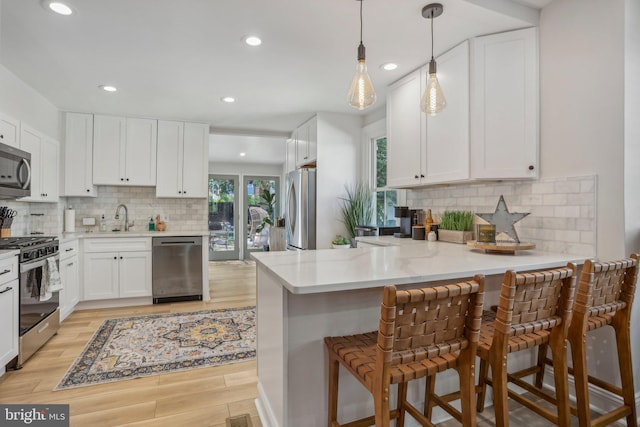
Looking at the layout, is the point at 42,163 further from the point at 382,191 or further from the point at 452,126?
the point at 452,126

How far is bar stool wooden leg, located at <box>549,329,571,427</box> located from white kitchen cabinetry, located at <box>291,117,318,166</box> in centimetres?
332

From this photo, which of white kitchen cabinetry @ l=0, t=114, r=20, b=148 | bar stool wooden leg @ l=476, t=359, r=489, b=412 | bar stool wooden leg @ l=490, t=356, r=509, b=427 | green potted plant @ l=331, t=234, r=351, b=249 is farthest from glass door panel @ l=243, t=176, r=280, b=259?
bar stool wooden leg @ l=490, t=356, r=509, b=427

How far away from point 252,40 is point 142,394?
252cm

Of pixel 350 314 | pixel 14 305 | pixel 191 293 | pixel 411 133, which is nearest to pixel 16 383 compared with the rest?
pixel 14 305

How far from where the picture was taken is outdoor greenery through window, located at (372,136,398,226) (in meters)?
4.24

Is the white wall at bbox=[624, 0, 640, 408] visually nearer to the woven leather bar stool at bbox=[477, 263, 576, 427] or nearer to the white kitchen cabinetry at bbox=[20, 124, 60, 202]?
the woven leather bar stool at bbox=[477, 263, 576, 427]

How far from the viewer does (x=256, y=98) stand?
379 centimetres

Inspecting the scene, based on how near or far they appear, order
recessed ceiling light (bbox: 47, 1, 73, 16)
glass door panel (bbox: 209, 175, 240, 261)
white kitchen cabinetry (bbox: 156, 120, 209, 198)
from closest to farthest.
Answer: recessed ceiling light (bbox: 47, 1, 73, 16) → white kitchen cabinetry (bbox: 156, 120, 209, 198) → glass door panel (bbox: 209, 175, 240, 261)

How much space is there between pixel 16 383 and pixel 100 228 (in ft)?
8.78

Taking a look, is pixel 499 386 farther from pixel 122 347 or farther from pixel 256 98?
pixel 256 98

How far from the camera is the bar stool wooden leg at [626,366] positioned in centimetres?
169

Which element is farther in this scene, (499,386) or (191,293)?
(191,293)

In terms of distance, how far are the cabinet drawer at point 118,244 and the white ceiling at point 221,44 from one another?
1.62 m

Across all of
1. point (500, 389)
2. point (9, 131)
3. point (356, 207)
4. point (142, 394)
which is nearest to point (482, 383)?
point (500, 389)
